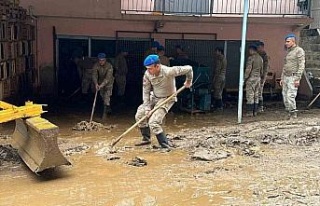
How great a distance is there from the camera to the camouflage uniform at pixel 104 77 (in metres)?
11.0

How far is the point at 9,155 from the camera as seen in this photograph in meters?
6.88

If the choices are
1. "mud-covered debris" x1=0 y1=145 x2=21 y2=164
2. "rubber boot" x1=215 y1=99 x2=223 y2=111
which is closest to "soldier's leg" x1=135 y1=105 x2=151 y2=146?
"mud-covered debris" x1=0 y1=145 x2=21 y2=164

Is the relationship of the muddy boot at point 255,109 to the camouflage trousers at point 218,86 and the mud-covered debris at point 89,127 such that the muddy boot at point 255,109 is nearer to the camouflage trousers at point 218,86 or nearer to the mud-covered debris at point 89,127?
the camouflage trousers at point 218,86

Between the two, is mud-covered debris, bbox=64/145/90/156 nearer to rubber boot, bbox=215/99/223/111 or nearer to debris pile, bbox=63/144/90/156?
debris pile, bbox=63/144/90/156

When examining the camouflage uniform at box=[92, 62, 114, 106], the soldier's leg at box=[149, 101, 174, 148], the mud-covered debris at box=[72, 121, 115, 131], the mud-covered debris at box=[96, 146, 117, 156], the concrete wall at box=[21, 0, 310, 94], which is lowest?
the mud-covered debris at box=[72, 121, 115, 131]

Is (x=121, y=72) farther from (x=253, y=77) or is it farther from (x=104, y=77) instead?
(x=253, y=77)

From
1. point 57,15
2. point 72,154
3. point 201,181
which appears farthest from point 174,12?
point 201,181

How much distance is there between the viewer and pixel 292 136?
310 inches

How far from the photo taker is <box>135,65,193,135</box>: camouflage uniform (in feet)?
23.8


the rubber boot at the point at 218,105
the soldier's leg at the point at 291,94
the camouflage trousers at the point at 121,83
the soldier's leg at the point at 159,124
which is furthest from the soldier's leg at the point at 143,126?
the camouflage trousers at the point at 121,83

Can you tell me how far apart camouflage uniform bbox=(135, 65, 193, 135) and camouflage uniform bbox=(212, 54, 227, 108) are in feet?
17.9

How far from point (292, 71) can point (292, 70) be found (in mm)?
23

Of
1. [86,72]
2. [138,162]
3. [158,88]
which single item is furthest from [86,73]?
[138,162]

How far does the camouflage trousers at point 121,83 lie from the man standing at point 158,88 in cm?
623
